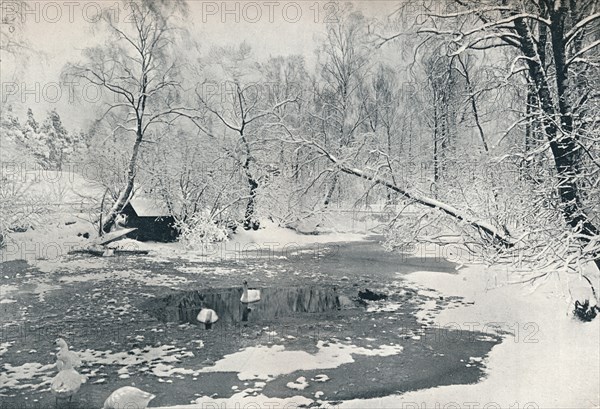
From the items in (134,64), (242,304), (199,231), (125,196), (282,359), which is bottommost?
(282,359)

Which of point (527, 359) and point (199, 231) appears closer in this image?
point (527, 359)

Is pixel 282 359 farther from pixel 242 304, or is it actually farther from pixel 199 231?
pixel 199 231

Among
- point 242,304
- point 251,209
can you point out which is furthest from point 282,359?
point 251,209

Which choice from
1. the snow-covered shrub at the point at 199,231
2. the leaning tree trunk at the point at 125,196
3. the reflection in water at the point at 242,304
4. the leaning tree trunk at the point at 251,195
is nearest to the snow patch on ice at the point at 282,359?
the reflection in water at the point at 242,304

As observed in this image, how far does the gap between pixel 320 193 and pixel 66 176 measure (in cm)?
2182

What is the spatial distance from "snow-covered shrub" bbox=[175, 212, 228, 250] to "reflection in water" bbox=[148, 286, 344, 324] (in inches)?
303

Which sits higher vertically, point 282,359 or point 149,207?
point 149,207

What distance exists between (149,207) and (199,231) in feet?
9.68

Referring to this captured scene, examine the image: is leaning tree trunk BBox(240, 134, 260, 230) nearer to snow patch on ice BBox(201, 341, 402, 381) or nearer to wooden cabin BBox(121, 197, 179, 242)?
wooden cabin BBox(121, 197, 179, 242)

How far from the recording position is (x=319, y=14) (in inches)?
382

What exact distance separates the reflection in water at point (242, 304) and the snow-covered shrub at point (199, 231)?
771cm

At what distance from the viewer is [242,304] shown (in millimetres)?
11016

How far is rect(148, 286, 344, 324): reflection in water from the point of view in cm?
1008

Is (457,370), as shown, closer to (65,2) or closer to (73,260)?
(65,2)
